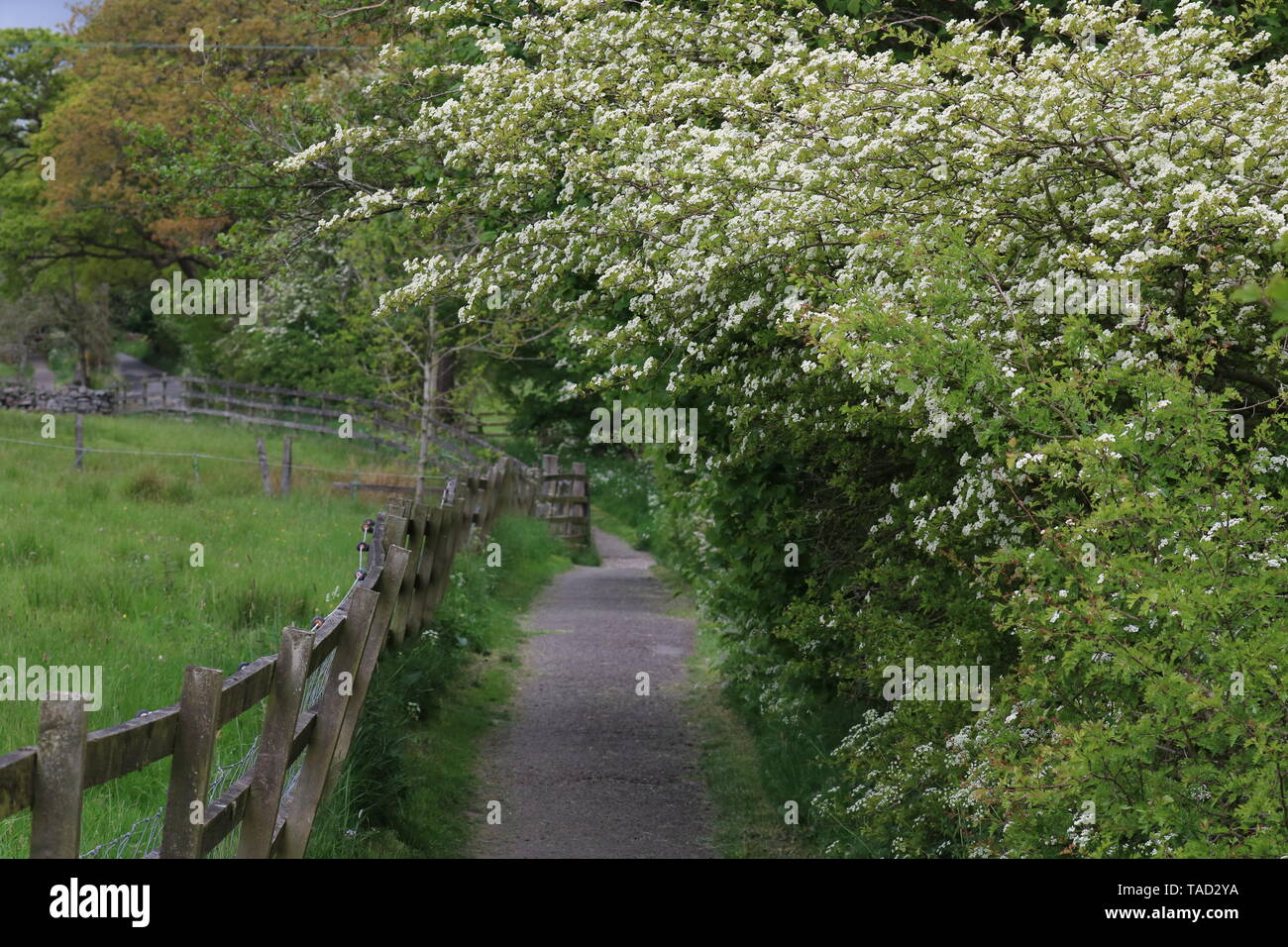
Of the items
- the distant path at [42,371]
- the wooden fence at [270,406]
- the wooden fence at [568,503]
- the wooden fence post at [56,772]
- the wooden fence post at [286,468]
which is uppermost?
the distant path at [42,371]

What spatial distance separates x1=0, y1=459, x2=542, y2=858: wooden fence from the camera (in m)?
3.35

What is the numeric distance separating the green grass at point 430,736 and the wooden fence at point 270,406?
15530 mm

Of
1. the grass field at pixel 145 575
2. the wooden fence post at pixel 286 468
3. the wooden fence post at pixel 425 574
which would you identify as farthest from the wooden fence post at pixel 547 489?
the wooden fence post at pixel 425 574

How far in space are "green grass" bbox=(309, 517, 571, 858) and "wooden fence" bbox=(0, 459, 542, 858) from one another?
1.47 feet

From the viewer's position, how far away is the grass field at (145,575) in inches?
312

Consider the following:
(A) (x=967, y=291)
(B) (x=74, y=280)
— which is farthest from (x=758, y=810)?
(B) (x=74, y=280)

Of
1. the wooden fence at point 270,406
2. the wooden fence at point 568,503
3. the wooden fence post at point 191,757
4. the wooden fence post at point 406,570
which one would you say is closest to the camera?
the wooden fence post at point 191,757

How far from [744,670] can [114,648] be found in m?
4.79

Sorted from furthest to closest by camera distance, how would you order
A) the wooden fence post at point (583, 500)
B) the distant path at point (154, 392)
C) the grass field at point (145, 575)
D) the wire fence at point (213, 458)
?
1. the distant path at point (154, 392)
2. the wooden fence post at point (583, 500)
3. the wire fence at point (213, 458)
4. the grass field at point (145, 575)

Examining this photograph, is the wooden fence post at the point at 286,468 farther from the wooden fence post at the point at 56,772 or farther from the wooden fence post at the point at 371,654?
the wooden fence post at the point at 56,772

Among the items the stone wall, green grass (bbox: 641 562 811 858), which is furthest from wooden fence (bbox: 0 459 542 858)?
the stone wall

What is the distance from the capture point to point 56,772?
3340 mm

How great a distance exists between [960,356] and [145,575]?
9.18 meters

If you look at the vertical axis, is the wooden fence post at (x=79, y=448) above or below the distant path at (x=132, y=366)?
below
